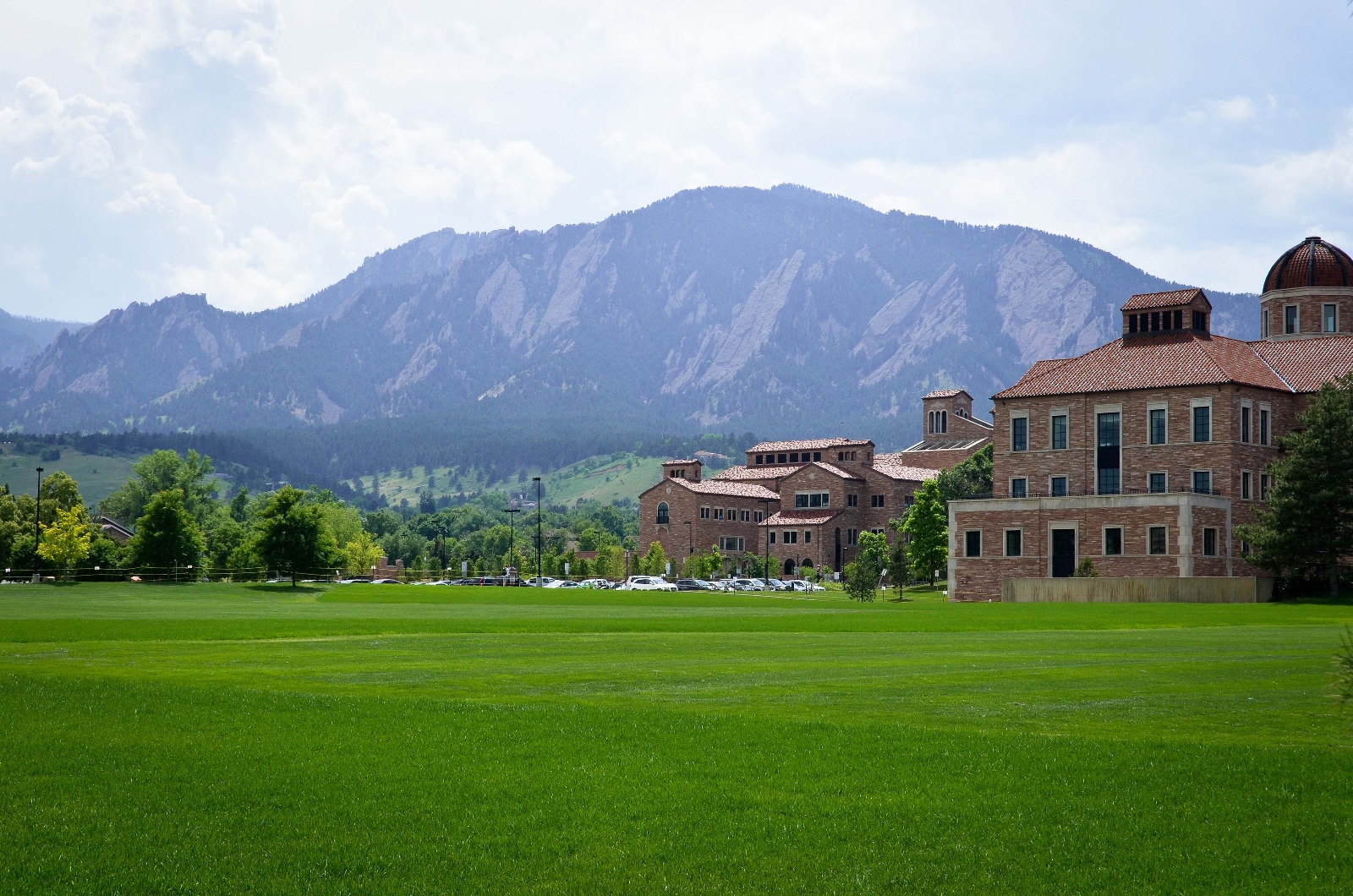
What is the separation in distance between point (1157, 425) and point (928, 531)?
30.6m

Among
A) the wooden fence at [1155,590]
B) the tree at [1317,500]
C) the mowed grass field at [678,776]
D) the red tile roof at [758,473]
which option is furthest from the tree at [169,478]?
the mowed grass field at [678,776]

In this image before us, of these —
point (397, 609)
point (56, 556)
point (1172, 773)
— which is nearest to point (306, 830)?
point (1172, 773)

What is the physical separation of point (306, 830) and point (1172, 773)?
9820mm

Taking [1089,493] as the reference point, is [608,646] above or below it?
below

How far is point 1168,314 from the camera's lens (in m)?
97.2

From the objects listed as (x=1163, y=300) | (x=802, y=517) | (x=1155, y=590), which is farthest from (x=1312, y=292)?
(x=802, y=517)

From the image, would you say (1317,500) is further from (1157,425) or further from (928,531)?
(928,531)

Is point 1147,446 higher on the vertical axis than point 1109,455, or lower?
higher

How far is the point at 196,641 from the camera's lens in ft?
126

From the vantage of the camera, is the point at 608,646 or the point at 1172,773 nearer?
the point at 1172,773

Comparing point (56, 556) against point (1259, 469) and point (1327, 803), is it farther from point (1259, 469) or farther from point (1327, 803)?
point (1327, 803)

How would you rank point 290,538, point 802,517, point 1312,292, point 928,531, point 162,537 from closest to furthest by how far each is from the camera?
point 1312,292, point 162,537, point 290,538, point 928,531, point 802,517

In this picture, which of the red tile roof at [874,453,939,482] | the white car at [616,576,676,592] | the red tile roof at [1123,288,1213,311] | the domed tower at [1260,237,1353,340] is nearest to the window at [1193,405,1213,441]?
the red tile roof at [1123,288,1213,311]

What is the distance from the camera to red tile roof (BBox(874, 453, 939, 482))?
164m
